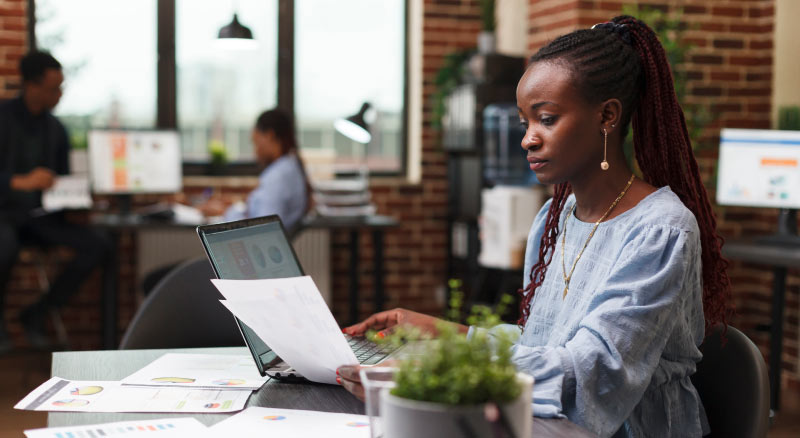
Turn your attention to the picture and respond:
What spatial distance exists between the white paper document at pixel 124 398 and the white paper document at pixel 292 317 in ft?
0.35

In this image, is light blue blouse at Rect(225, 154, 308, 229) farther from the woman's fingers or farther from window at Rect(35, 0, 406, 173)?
the woman's fingers

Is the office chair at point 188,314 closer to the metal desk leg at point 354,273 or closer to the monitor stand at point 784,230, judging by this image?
the monitor stand at point 784,230

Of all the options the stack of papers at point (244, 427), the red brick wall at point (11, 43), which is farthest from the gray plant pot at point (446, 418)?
the red brick wall at point (11, 43)

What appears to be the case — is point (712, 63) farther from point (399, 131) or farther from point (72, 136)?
point (72, 136)

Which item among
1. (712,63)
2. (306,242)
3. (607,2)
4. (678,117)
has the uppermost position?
(607,2)

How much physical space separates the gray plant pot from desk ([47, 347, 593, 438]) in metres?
0.26

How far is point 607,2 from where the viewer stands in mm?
3969

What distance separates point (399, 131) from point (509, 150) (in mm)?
1146

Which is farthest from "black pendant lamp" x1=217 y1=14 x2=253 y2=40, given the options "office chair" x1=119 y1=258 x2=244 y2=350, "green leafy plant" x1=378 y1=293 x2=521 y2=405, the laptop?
"green leafy plant" x1=378 y1=293 x2=521 y2=405

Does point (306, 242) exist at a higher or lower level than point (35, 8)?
lower

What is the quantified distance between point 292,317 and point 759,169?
3.01m

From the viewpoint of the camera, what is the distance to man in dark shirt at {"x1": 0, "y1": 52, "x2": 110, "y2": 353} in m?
4.25

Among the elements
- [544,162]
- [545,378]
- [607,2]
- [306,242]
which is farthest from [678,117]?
[306,242]

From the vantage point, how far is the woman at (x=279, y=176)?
4.22 meters
